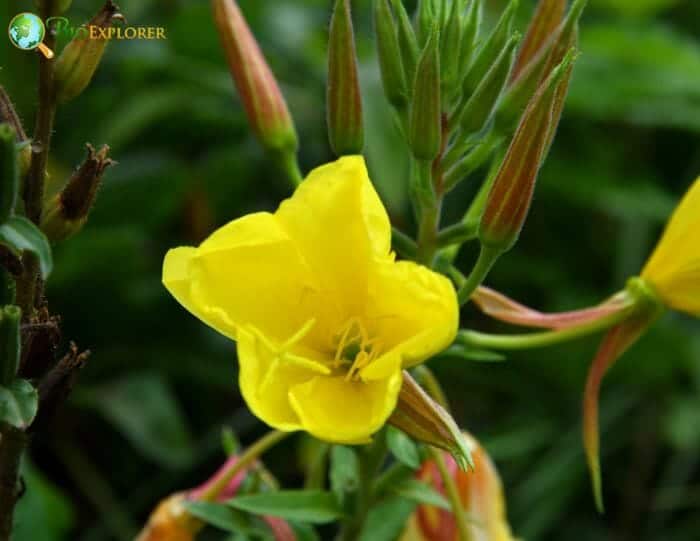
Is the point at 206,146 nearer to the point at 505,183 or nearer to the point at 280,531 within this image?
the point at 280,531

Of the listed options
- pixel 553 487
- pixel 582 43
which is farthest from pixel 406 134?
pixel 582 43

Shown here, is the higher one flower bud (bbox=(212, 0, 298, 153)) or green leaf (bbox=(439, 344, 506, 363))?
flower bud (bbox=(212, 0, 298, 153))

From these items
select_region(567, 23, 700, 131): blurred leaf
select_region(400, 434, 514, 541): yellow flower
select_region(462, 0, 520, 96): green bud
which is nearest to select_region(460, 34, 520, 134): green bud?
select_region(462, 0, 520, 96): green bud

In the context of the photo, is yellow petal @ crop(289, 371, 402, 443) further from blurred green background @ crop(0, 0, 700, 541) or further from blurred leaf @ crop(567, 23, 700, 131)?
blurred leaf @ crop(567, 23, 700, 131)

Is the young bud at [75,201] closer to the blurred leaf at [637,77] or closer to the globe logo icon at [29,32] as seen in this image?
the globe logo icon at [29,32]

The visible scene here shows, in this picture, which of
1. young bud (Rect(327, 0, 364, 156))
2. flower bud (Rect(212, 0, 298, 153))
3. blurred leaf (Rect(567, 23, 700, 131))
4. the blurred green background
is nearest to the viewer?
young bud (Rect(327, 0, 364, 156))
